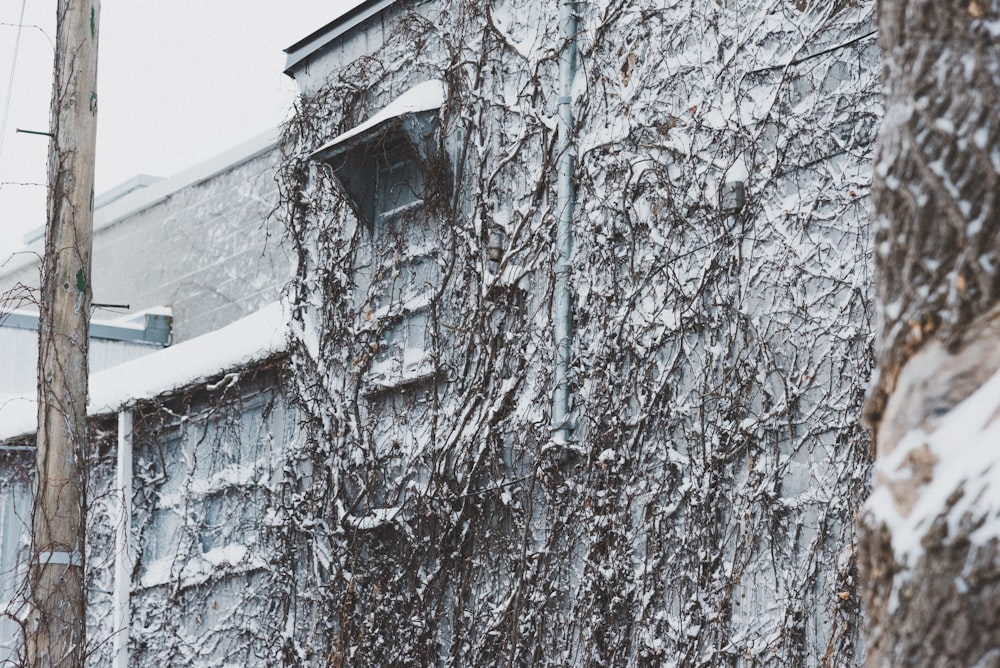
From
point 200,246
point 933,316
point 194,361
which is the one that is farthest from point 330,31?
point 933,316

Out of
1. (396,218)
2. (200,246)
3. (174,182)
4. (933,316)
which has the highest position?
(174,182)

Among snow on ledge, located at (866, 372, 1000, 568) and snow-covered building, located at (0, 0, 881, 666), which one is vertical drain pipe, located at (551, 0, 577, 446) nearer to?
snow-covered building, located at (0, 0, 881, 666)

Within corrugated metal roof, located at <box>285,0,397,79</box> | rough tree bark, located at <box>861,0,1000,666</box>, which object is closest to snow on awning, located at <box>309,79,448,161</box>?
corrugated metal roof, located at <box>285,0,397,79</box>

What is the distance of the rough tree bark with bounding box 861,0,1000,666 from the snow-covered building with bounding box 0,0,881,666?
3263 millimetres

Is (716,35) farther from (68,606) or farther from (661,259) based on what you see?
(68,606)

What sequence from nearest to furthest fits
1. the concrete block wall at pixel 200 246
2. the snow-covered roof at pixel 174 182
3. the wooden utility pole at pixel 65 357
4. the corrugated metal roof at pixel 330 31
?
1. the wooden utility pole at pixel 65 357
2. the corrugated metal roof at pixel 330 31
3. the concrete block wall at pixel 200 246
4. the snow-covered roof at pixel 174 182

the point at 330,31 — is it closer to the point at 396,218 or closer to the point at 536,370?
the point at 396,218

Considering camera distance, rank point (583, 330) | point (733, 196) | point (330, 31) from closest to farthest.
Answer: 1. point (733, 196)
2. point (583, 330)
3. point (330, 31)

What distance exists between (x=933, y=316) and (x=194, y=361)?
294 inches

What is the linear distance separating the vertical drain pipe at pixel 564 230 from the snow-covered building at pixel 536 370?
0.02 meters

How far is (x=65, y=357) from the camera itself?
600 cm

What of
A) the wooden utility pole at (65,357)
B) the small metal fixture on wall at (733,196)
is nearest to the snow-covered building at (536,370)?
the small metal fixture on wall at (733,196)

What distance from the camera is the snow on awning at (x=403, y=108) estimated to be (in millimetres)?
7723

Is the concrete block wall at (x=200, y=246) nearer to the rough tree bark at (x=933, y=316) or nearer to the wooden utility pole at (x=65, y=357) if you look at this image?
the wooden utility pole at (x=65, y=357)
